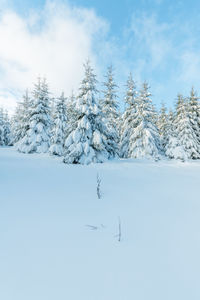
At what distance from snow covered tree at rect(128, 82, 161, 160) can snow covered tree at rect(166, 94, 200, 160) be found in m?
2.80

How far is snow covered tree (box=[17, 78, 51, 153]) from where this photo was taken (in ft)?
62.1

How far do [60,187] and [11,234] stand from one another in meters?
2.93

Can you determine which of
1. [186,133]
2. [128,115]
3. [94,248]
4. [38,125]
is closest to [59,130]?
[38,125]

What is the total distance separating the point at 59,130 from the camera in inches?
722

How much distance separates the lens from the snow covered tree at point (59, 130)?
17283mm

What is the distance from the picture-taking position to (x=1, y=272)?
2.14 m

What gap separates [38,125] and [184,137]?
65.4 ft

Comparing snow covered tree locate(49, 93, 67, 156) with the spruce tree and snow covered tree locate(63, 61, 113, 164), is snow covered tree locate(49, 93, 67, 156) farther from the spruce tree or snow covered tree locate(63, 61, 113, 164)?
the spruce tree

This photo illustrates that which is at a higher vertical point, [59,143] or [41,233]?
[59,143]

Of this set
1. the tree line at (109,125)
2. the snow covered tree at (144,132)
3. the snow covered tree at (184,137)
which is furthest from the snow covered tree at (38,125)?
the snow covered tree at (184,137)

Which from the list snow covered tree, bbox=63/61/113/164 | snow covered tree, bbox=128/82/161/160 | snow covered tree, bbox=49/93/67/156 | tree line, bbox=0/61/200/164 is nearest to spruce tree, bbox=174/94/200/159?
tree line, bbox=0/61/200/164

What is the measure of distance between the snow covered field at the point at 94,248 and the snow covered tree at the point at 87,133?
6.67m

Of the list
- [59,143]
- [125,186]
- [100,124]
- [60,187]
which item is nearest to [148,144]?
[100,124]

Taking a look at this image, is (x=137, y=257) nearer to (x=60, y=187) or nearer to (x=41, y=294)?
(x=41, y=294)
